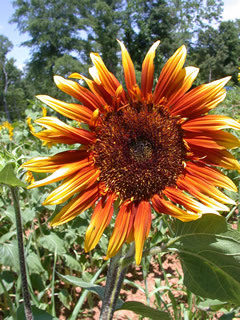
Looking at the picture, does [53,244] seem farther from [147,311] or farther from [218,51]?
[218,51]

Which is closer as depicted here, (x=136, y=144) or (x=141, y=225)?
(x=141, y=225)

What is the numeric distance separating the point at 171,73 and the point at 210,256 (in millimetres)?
440

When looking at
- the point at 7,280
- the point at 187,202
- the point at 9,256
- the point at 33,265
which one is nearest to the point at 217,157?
the point at 187,202

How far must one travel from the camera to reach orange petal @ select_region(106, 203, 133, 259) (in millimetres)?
667

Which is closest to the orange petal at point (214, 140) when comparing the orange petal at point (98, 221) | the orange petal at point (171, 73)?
the orange petal at point (171, 73)

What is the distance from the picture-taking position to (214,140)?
0.74 m

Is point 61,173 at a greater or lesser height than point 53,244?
greater

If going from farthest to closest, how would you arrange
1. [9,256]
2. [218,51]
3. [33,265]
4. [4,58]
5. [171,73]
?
[4,58] → [218,51] → [33,265] → [9,256] → [171,73]

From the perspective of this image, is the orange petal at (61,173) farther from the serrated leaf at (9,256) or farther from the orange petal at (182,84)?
the serrated leaf at (9,256)

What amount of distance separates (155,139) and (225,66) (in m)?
31.3

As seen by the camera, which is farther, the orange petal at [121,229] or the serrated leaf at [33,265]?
the serrated leaf at [33,265]

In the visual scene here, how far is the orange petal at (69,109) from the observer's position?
2.40 feet

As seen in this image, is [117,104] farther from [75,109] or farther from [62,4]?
[62,4]

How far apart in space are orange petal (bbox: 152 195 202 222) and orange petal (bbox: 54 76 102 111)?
0.88 ft
